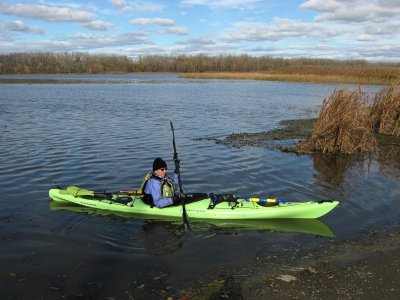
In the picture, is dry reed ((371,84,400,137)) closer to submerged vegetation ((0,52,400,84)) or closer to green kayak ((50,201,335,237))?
green kayak ((50,201,335,237))

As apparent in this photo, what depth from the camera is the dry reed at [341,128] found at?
14297 mm

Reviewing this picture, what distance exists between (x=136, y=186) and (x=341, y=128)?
7.69 metres

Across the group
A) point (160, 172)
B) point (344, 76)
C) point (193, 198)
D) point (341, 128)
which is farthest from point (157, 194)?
point (344, 76)

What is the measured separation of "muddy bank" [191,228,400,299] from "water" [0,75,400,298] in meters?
0.39

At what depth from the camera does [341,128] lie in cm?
1429

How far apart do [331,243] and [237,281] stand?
7.85 feet

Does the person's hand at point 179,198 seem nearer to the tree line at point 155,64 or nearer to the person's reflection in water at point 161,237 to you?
the person's reflection in water at point 161,237

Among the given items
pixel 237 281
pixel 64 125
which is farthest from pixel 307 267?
pixel 64 125

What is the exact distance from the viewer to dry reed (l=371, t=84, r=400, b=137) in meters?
17.1

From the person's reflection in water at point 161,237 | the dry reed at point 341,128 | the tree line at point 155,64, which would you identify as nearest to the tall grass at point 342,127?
the dry reed at point 341,128

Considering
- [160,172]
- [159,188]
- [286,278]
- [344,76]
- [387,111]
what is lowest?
[286,278]

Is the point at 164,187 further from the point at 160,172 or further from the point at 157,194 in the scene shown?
the point at 160,172

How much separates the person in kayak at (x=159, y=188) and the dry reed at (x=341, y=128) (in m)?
7.65

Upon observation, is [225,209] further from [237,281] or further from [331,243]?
[237,281]
